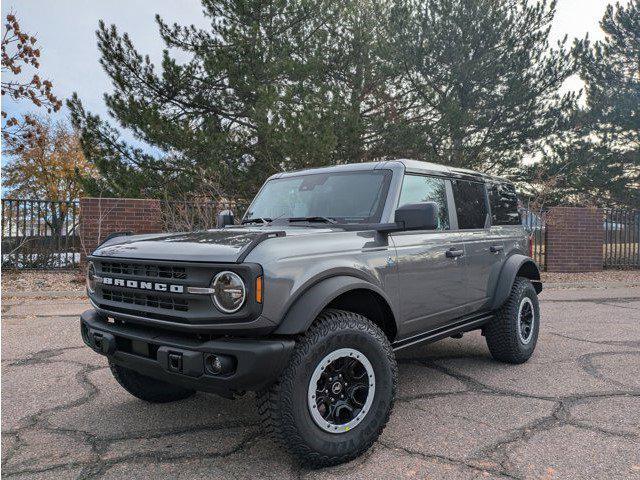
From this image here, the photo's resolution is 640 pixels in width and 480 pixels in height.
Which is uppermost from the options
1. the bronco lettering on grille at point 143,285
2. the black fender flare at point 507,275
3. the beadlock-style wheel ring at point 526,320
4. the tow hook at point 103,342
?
the bronco lettering on grille at point 143,285

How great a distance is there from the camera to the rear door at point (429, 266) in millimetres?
3539

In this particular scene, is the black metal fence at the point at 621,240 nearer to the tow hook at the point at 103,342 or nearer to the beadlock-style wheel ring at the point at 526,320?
the beadlock-style wheel ring at the point at 526,320

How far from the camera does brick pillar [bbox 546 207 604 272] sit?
47.1 ft

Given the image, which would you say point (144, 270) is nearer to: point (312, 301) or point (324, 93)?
point (312, 301)

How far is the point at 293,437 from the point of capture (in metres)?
2.62

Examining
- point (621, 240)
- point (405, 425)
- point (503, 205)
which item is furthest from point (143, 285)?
point (621, 240)

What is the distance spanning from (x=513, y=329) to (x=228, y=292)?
322 centimetres

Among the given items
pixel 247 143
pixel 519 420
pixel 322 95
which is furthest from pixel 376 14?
pixel 519 420

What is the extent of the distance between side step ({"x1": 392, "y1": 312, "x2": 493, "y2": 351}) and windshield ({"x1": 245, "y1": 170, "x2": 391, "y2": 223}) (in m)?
0.92

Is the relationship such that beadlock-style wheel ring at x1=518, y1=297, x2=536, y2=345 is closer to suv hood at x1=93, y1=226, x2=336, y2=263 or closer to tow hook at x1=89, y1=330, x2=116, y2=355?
suv hood at x1=93, y1=226, x2=336, y2=263

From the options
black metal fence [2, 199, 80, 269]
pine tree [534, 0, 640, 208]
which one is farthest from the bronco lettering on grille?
pine tree [534, 0, 640, 208]

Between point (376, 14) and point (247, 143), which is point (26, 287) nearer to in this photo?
point (247, 143)

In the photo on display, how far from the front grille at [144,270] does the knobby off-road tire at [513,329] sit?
321 cm

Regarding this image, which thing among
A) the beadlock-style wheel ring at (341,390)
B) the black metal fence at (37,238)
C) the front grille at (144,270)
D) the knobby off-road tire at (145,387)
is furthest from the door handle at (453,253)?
the black metal fence at (37,238)
